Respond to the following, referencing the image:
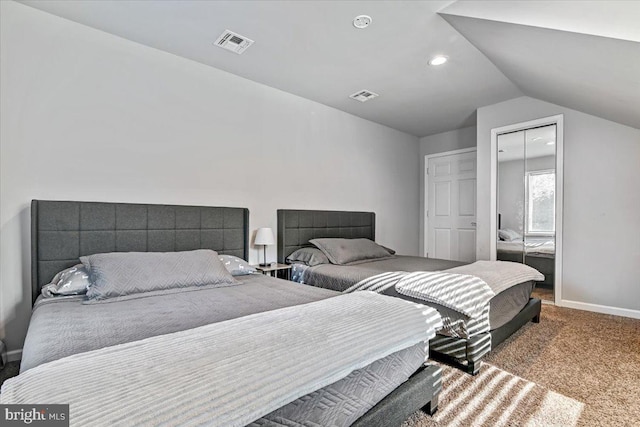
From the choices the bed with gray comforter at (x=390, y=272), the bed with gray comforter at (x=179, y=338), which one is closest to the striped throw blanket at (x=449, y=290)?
the bed with gray comforter at (x=390, y=272)

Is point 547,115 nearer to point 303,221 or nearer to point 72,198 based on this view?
point 303,221

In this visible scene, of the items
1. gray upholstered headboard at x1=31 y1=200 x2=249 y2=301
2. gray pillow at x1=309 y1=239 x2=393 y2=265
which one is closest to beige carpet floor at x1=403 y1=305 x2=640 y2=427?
gray pillow at x1=309 y1=239 x2=393 y2=265

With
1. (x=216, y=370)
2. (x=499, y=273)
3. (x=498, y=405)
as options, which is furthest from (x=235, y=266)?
(x=499, y=273)

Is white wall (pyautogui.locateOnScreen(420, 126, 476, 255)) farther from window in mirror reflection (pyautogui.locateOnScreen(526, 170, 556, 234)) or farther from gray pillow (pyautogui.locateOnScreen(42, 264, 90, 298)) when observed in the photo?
gray pillow (pyautogui.locateOnScreen(42, 264, 90, 298))

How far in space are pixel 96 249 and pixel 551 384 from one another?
11.0 ft

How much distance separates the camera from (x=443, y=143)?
5559 millimetres

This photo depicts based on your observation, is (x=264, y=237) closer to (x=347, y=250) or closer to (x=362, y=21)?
(x=347, y=250)

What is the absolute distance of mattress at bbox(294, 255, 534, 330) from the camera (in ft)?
8.05

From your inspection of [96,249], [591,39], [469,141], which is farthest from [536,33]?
[96,249]

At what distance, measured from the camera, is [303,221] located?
395 cm

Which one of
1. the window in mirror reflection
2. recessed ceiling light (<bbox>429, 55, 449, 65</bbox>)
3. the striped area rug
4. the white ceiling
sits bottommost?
the striped area rug

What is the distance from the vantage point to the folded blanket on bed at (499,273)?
2475 mm

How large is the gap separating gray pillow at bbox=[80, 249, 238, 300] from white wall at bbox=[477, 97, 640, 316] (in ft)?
12.8

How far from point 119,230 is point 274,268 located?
142cm
